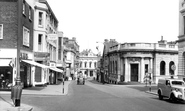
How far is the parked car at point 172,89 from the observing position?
17625 millimetres

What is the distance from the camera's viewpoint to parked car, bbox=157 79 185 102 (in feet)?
57.8

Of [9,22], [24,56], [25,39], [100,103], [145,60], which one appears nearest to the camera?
[100,103]

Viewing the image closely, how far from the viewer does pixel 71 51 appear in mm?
81500

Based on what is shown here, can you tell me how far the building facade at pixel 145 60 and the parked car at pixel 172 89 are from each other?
23504mm

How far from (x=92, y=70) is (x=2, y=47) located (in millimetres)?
89593

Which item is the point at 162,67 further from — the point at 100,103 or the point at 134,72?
the point at 100,103

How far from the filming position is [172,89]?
18547mm

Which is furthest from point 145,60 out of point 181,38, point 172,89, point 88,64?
point 88,64

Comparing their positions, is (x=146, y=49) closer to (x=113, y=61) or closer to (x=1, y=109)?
(x=113, y=61)

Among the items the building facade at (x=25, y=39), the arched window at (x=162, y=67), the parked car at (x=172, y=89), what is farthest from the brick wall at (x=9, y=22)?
the arched window at (x=162, y=67)

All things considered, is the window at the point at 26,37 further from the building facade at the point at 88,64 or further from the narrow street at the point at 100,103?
the building facade at the point at 88,64

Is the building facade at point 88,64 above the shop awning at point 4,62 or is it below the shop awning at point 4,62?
below

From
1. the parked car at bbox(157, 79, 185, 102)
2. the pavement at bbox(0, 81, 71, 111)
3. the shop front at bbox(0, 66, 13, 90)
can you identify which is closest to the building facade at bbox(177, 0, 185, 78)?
the parked car at bbox(157, 79, 185, 102)

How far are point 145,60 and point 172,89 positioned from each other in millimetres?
26505
